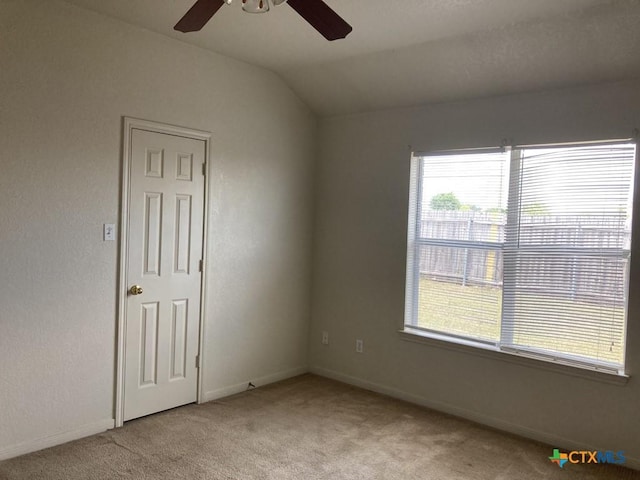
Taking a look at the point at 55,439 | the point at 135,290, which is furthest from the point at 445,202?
the point at 55,439

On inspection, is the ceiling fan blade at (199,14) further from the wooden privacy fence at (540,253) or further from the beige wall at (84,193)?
the wooden privacy fence at (540,253)

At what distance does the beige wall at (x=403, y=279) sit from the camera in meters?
3.21

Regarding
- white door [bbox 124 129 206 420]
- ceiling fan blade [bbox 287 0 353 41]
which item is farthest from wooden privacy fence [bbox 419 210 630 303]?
ceiling fan blade [bbox 287 0 353 41]

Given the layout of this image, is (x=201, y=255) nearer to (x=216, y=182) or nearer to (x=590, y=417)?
(x=216, y=182)

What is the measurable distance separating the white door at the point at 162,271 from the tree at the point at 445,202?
1826 millimetres

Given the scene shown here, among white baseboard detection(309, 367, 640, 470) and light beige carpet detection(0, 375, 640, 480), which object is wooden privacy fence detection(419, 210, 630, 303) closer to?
white baseboard detection(309, 367, 640, 470)

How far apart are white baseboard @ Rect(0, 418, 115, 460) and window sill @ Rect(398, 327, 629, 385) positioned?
232 cm

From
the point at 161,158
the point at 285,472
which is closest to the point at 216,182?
the point at 161,158

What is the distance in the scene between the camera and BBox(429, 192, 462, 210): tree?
3.93m

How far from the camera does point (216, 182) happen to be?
396cm

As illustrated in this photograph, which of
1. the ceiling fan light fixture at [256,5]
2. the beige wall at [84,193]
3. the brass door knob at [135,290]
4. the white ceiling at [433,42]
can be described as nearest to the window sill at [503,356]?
the beige wall at [84,193]

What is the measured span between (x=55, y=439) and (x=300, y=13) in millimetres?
2836

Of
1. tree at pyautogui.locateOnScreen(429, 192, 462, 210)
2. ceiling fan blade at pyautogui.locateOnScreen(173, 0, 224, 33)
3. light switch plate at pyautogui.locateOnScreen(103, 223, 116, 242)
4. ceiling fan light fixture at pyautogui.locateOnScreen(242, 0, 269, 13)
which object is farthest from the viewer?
tree at pyautogui.locateOnScreen(429, 192, 462, 210)

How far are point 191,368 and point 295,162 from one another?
200cm
